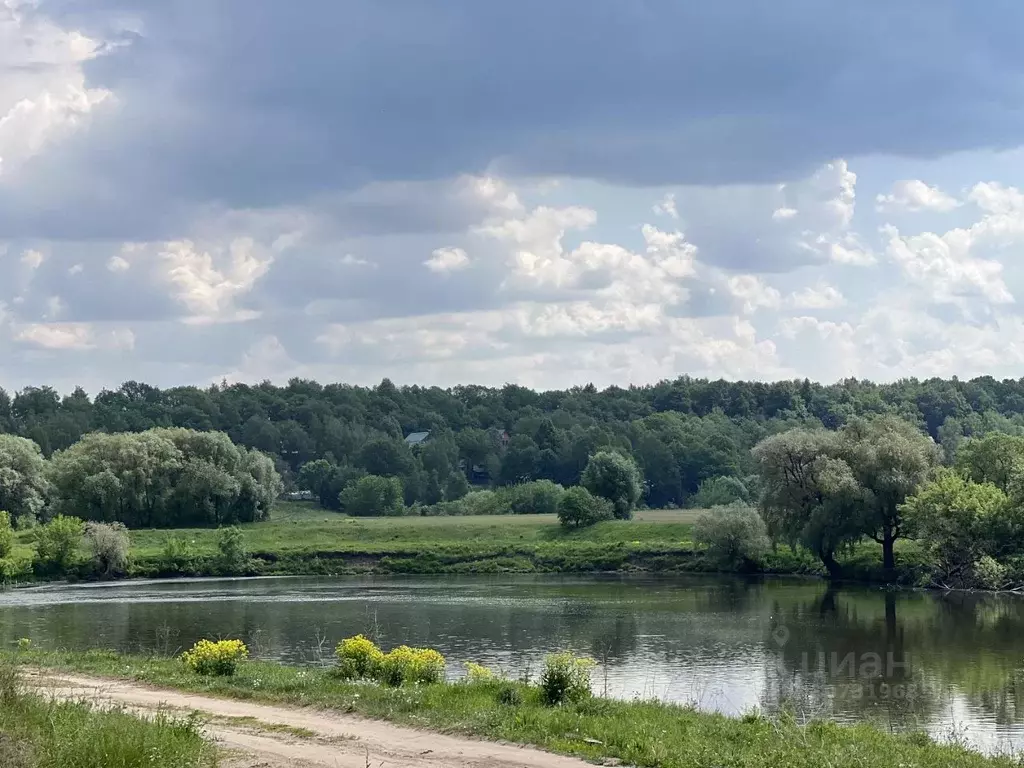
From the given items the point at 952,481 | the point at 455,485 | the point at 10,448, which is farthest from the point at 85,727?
the point at 455,485

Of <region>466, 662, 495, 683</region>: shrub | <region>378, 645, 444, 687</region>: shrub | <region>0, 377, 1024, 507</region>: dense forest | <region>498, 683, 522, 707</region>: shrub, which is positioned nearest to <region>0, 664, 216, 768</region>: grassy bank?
<region>498, 683, 522, 707</region>: shrub

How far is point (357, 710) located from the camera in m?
20.7

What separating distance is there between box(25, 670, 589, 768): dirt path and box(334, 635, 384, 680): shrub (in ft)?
11.4

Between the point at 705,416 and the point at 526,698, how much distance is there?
173 meters

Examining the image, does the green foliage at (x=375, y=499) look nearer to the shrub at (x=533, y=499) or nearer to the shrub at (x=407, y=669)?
the shrub at (x=533, y=499)

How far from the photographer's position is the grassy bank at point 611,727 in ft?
55.4

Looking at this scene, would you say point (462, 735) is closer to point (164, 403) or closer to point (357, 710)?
point (357, 710)

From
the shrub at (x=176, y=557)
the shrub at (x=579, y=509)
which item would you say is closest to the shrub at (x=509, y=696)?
the shrub at (x=176, y=557)

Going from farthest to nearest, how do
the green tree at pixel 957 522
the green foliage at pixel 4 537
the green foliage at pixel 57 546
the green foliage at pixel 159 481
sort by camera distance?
the green foliage at pixel 159 481, the green foliage at pixel 4 537, the green foliage at pixel 57 546, the green tree at pixel 957 522

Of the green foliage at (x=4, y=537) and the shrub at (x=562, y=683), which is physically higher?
the shrub at (x=562, y=683)

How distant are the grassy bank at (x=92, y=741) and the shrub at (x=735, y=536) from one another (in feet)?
219

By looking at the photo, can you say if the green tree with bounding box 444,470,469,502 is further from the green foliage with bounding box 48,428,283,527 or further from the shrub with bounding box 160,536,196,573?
the shrub with bounding box 160,536,196,573

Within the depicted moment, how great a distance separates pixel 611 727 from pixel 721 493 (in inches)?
4298

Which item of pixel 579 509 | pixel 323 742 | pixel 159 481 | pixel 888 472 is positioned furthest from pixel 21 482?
pixel 323 742
